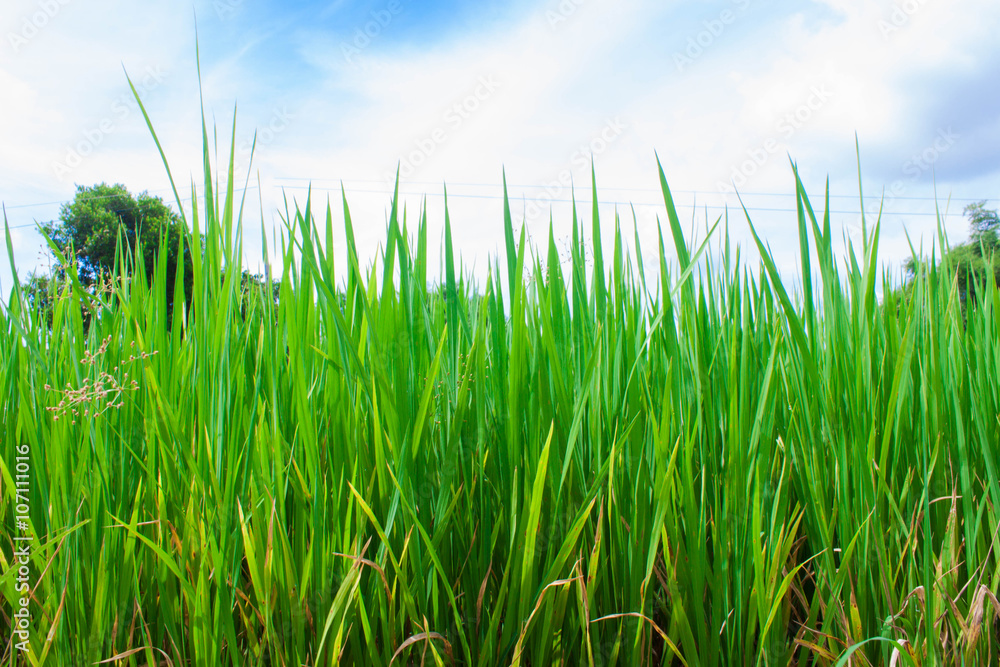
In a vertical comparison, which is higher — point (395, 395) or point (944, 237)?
point (944, 237)

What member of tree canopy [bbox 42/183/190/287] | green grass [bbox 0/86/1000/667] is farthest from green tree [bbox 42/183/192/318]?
green grass [bbox 0/86/1000/667]

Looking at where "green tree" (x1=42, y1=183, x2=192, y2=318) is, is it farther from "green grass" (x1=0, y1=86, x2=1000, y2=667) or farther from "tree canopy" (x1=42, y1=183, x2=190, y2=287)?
"green grass" (x1=0, y1=86, x2=1000, y2=667)

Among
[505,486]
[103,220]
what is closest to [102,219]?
[103,220]

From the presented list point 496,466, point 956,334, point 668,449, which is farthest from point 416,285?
point 956,334

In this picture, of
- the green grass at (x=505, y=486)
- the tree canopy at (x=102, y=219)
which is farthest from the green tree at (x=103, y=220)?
the green grass at (x=505, y=486)

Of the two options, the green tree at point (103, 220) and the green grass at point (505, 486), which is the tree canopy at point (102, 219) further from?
the green grass at point (505, 486)

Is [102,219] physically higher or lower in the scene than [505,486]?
higher

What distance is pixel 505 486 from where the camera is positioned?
0.95 meters

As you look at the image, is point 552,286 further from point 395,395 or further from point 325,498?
point 325,498

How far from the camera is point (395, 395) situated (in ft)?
2.92

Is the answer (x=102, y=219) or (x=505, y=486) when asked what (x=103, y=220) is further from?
(x=505, y=486)

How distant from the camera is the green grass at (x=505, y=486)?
86 centimetres

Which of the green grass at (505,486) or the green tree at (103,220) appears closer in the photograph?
the green grass at (505,486)

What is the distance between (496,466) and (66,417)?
841 mm
